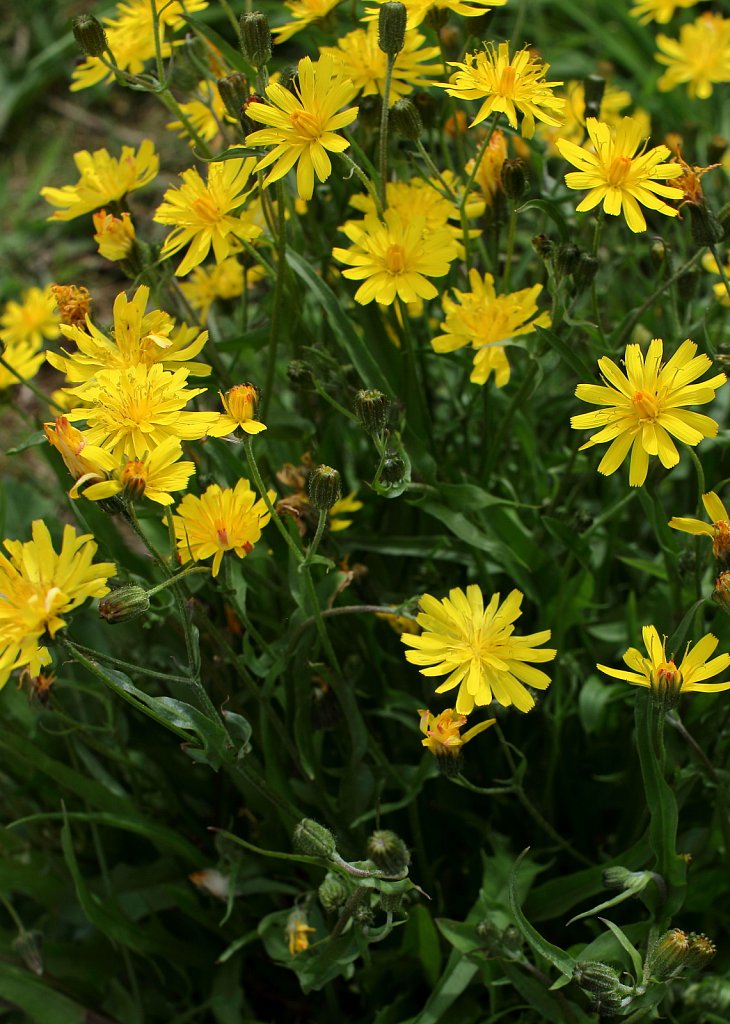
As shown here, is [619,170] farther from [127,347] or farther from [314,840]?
[314,840]

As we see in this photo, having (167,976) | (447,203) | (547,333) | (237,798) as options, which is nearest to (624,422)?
(547,333)

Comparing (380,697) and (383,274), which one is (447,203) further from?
(380,697)

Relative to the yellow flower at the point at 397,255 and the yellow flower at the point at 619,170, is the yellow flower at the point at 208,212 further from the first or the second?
the yellow flower at the point at 619,170

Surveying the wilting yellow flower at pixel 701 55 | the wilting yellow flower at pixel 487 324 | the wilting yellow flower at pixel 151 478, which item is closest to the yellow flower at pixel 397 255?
the wilting yellow flower at pixel 487 324

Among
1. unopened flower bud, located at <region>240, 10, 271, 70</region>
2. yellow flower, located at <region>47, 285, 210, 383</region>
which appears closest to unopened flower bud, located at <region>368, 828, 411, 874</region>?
yellow flower, located at <region>47, 285, 210, 383</region>

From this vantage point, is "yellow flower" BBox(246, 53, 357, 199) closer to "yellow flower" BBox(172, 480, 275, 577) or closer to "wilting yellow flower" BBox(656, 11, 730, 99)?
"yellow flower" BBox(172, 480, 275, 577)
